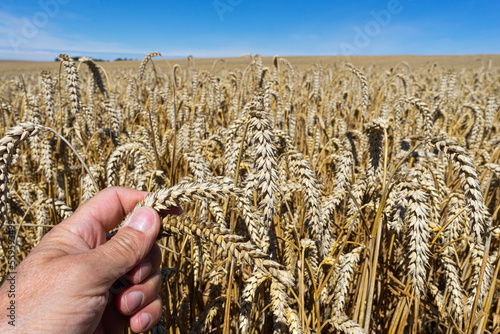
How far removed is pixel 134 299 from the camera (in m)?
1.10

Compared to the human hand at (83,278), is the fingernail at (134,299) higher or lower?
lower

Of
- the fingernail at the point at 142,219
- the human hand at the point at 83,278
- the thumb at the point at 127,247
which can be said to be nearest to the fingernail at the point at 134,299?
the human hand at the point at 83,278

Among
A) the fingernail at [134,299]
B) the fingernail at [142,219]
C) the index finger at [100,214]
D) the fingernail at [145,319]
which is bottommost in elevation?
the fingernail at [145,319]

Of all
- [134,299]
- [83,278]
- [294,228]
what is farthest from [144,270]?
[294,228]

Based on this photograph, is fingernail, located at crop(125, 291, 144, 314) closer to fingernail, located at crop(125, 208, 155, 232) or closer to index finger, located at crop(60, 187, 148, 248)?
index finger, located at crop(60, 187, 148, 248)

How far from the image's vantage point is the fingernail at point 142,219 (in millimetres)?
828

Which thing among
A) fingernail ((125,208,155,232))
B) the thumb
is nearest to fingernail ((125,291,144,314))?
the thumb

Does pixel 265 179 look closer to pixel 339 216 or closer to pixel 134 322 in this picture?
pixel 134 322

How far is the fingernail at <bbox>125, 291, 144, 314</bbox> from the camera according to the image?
1.09 m

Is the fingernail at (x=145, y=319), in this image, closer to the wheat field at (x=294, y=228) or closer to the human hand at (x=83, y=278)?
the human hand at (x=83, y=278)

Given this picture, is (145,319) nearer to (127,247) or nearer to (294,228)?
(127,247)

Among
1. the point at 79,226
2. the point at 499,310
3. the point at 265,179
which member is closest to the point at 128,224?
the point at 79,226

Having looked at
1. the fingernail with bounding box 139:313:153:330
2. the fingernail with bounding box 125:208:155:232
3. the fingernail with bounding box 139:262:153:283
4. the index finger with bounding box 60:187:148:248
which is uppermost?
the fingernail with bounding box 125:208:155:232

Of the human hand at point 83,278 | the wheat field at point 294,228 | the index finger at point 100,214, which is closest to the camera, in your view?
the human hand at point 83,278
